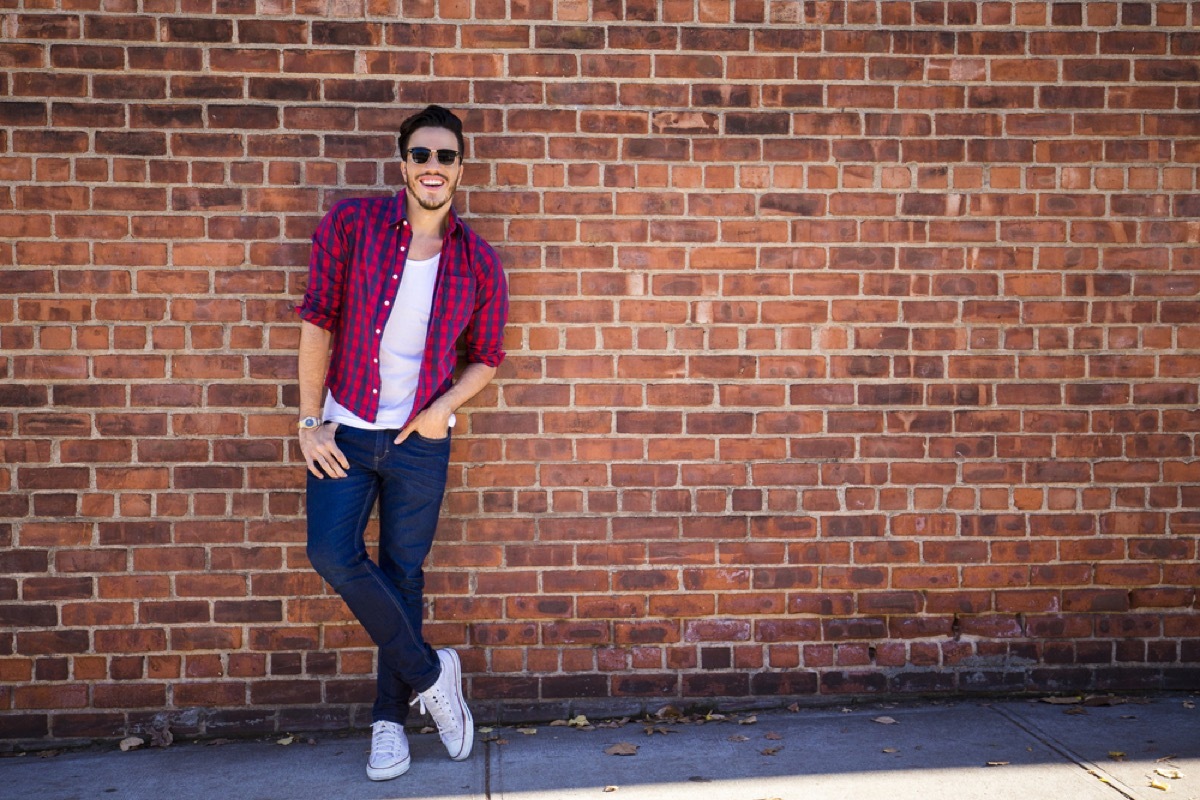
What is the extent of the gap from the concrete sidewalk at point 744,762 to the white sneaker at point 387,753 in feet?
0.15

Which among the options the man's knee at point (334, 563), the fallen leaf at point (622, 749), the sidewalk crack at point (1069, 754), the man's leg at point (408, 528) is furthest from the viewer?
the fallen leaf at point (622, 749)

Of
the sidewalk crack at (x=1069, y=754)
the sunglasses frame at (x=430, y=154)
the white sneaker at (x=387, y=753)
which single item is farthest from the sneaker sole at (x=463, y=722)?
the sidewalk crack at (x=1069, y=754)

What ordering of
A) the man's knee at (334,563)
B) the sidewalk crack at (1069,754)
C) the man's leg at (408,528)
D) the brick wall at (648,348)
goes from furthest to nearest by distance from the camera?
the brick wall at (648,348), the man's leg at (408,528), the man's knee at (334,563), the sidewalk crack at (1069,754)

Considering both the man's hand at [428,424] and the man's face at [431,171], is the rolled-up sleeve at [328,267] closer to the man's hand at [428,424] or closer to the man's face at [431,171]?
the man's face at [431,171]

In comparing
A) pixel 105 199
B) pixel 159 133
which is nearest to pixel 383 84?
pixel 159 133

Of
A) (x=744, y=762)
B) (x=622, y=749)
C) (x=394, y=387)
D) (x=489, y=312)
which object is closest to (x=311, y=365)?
(x=394, y=387)

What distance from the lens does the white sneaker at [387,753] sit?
3312 millimetres

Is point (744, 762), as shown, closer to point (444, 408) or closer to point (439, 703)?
point (439, 703)

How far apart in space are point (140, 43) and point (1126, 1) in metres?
3.76

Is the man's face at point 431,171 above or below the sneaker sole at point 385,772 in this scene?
above

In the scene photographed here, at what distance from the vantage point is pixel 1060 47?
3855 millimetres

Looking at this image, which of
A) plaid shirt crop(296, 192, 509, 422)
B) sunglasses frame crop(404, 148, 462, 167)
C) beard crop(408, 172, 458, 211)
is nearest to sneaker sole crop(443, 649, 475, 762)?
plaid shirt crop(296, 192, 509, 422)

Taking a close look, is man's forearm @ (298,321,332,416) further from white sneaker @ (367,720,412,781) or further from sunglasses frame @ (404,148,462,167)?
white sneaker @ (367,720,412,781)

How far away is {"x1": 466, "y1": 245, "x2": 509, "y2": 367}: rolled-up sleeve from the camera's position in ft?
11.4
